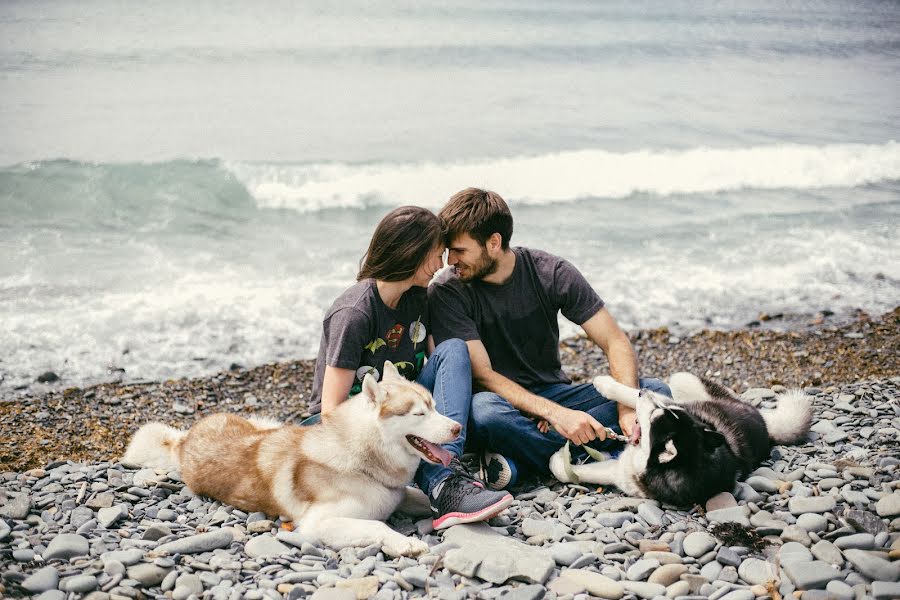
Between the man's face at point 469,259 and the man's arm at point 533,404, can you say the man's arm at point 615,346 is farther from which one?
the man's face at point 469,259

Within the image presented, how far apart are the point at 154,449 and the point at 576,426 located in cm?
266

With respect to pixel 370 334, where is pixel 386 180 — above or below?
above

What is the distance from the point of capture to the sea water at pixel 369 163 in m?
8.87

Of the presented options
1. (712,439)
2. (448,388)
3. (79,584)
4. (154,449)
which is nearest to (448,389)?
(448,388)

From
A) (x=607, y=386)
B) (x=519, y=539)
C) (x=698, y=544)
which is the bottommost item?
(x=519, y=539)

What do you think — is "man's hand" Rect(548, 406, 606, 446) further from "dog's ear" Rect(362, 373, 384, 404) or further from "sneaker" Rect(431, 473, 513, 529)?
"dog's ear" Rect(362, 373, 384, 404)

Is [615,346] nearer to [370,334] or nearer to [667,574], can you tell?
[370,334]

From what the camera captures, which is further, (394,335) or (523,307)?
(523,307)

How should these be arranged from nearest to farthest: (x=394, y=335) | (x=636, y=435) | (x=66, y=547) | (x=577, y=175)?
(x=66, y=547) < (x=636, y=435) < (x=394, y=335) < (x=577, y=175)

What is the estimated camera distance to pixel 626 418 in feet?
15.1

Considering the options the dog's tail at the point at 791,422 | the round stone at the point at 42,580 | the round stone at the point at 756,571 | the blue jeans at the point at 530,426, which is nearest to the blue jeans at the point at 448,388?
the blue jeans at the point at 530,426

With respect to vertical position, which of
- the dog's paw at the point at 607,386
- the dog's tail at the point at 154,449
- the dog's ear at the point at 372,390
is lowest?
the dog's tail at the point at 154,449

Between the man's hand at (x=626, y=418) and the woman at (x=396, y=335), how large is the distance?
1.04 meters

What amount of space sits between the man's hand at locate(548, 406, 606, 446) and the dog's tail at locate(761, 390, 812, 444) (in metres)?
1.31
